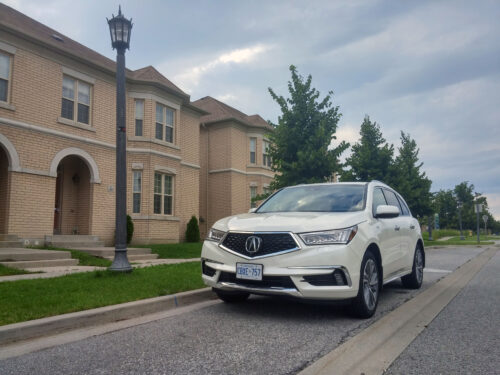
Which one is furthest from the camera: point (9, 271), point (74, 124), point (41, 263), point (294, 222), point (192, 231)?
point (192, 231)

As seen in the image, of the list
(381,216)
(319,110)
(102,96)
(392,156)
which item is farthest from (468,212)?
(381,216)

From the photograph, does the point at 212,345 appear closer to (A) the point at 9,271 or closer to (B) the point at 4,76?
(A) the point at 9,271

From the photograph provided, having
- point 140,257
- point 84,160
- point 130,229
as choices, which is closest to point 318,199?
point 140,257

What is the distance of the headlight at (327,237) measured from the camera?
15.5 feet

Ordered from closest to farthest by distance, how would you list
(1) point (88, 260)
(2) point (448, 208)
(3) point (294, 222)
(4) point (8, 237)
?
(3) point (294, 222), (1) point (88, 260), (4) point (8, 237), (2) point (448, 208)

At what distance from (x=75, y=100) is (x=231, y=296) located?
12.4 m

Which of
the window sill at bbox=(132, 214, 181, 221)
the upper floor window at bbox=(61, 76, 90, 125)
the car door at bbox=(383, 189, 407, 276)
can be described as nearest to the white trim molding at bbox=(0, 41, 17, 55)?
the upper floor window at bbox=(61, 76, 90, 125)

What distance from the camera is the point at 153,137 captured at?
1827 cm

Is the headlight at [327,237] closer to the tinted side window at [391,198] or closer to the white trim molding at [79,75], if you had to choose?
the tinted side window at [391,198]

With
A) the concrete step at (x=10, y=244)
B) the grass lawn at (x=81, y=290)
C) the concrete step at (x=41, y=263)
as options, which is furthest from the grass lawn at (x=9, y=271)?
→ the concrete step at (x=10, y=244)

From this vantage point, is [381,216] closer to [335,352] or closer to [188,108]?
[335,352]

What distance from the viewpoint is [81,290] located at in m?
6.16

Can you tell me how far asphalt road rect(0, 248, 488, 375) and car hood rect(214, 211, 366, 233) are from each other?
1.06 meters

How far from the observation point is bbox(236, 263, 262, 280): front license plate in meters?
4.75
